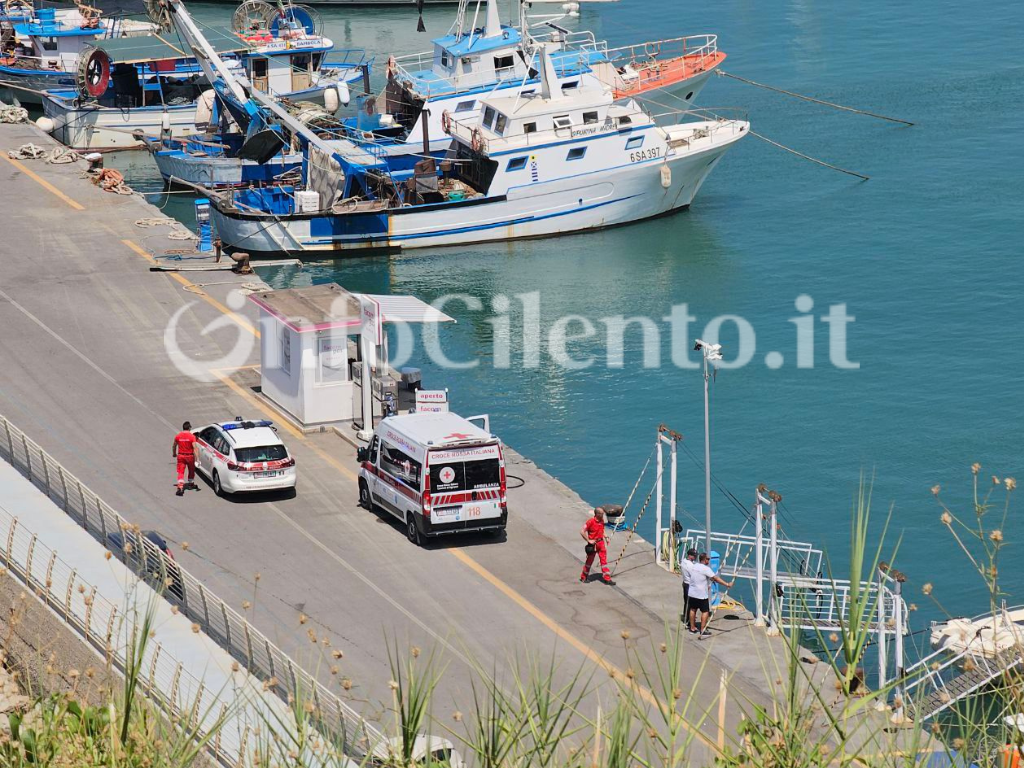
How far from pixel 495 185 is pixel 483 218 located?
1174 mm

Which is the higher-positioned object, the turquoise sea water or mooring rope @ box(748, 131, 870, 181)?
mooring rope @ box(748, 131, 870, 181)

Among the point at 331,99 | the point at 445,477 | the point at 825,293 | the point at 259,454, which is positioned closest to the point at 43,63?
the point at 331,99

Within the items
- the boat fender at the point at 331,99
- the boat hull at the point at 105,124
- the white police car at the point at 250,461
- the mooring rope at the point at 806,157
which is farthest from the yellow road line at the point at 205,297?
the mooring rope at the point at 806,157

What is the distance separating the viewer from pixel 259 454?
28422 mm

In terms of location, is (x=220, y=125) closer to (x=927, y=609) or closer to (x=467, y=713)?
(x=927, y=609)

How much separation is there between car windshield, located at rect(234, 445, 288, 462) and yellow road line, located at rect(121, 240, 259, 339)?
10.2 m

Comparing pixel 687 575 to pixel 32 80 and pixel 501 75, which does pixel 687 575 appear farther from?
pixel 32 80

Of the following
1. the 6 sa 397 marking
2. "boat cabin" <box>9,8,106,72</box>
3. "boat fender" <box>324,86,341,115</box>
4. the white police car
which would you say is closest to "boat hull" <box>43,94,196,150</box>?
"boat cabin" <box>9,8,106,72</box>

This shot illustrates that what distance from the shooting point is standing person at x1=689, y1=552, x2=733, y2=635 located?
23281mm

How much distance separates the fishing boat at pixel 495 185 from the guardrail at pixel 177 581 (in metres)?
26.5

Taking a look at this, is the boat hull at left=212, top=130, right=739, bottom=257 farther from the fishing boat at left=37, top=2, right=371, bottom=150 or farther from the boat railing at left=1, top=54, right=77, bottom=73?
the boat railing at left=1, top=54, right=77, bottom=73

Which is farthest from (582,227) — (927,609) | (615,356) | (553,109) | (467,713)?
(467,713)

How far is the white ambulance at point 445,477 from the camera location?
26.1 m

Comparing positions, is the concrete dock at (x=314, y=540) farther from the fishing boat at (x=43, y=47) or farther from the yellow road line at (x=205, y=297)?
the fishing boat at (x=43, y=47)
